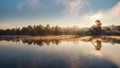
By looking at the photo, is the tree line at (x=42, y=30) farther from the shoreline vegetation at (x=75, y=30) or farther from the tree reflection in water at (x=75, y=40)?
the tree reflection in water at (x=75, y=40)

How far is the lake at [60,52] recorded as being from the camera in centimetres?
531

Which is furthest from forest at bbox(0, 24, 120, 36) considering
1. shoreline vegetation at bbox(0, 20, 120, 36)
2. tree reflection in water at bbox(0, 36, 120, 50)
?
tree reflection in water at bbox(0, 36, 120, 50)

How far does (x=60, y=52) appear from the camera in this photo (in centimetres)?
544

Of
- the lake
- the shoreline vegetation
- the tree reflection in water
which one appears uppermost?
the shoreline vegetation

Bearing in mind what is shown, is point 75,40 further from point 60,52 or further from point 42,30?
point 42,30

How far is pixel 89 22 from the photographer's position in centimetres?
562

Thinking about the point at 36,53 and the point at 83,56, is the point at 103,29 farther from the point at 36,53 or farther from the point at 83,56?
the point at 36,53

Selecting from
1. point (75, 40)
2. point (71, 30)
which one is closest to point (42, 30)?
point (71, 30)

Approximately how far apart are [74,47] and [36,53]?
810 mm

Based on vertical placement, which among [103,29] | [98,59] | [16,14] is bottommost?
[98,59]

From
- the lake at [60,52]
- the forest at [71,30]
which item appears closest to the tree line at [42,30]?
the forest at [71,30]

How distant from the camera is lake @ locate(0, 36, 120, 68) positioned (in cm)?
531

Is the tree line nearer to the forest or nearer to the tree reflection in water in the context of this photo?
the forest

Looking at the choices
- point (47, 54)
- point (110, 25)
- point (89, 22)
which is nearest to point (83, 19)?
point (89, 22)
